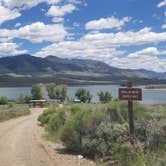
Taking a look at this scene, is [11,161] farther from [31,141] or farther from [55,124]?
[55,124]

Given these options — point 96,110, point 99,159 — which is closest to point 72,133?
point 96,110

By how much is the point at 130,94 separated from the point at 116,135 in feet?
4.87

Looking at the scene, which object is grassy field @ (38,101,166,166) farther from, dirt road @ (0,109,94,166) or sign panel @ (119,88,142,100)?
sign panel @ (119,88,142,100)

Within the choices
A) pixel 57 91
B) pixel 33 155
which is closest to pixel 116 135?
pixel 33 155

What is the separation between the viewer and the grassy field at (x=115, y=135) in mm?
12406

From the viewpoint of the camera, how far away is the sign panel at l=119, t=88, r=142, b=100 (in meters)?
13.5

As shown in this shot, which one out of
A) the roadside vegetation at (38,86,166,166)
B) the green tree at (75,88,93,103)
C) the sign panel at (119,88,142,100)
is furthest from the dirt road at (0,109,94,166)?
the green tree at (75,88,93,103)

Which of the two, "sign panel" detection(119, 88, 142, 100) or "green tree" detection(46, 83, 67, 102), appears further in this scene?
"green tree" detection(46, 83, 67, 102)

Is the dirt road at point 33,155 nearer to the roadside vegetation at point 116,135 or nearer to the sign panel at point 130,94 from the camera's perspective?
the roadside vegetation at point 116,135

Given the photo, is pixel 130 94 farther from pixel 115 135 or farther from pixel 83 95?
pixel 83 95

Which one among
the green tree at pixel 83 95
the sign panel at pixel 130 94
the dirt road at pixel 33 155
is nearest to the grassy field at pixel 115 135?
the dirt road at pixel 33 155

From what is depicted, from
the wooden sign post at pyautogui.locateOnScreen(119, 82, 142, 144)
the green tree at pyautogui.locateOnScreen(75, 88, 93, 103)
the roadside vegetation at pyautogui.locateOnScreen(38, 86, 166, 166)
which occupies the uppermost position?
the wooden sign post at pyautogui.locateOnScreen(119, 82, 142, 144)

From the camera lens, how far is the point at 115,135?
14.1 meters

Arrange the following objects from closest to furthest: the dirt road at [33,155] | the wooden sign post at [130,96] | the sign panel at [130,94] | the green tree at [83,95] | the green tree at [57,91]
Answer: the wooden sign post at [130,96]
the sign panel at [130,94]
the dirt road at [33,155]
the green tree at [83,95]
the green tree at [57,91]
